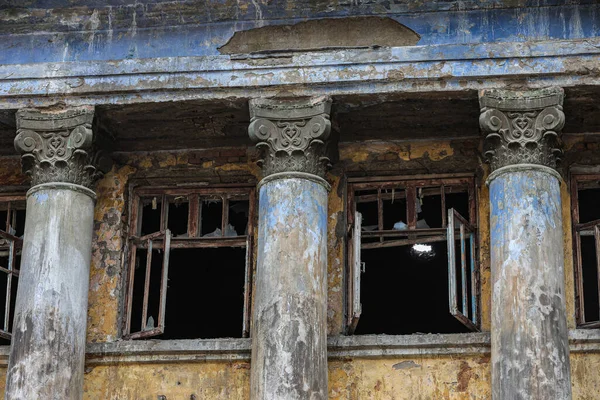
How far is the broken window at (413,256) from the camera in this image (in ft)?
42.0

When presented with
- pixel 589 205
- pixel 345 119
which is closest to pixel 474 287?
pixel 345 119

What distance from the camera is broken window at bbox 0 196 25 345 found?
13.3 meters

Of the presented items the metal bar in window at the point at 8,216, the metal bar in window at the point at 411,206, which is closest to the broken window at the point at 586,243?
the metal bar in window at the point at 411,206

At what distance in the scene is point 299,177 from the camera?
40.9 ft

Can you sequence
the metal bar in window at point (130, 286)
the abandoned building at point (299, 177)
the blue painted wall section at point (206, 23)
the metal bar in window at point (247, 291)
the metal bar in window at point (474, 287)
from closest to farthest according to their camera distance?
the abandoned building at point (299, 177) < the blue painted wall section at point (206, 23) < the metal bar in window at point (474, 287) < the metal bar in window at point (247, 291) < the metal bar in window at point (130, 286)

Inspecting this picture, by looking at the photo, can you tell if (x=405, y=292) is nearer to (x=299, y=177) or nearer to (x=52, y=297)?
(x=299, y=177)

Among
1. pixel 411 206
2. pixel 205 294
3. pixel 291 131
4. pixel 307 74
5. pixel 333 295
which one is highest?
pixel 307 74

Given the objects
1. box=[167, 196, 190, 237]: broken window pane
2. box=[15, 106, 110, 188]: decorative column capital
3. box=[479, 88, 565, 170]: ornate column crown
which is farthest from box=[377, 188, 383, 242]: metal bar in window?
box=[15, 106, 110, 188]: decorative column capital

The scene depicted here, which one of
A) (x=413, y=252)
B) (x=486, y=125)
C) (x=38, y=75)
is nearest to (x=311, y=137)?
(x=486, y=125)

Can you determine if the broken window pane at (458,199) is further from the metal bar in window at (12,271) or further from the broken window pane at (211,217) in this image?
the metal bar in window at (12,271)

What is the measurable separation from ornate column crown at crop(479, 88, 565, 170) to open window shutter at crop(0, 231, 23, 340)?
4946mm

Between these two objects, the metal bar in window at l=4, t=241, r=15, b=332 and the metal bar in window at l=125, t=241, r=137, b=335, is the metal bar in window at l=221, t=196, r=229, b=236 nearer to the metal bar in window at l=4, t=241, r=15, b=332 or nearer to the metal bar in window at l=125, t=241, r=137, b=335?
the metal bar in window at l=125, t=241, r=137, b=335

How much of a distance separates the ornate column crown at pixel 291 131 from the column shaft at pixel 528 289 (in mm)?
1701

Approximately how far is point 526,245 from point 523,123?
1.20 m
